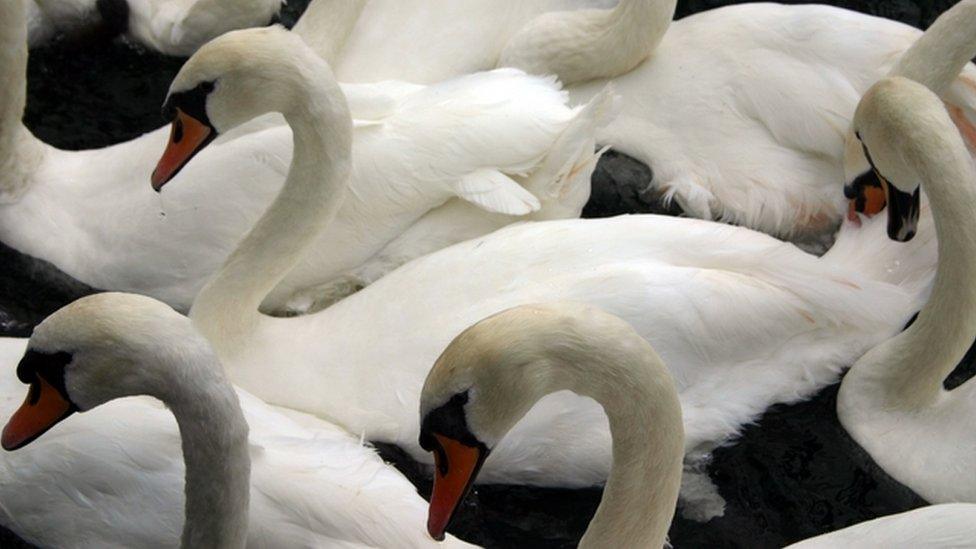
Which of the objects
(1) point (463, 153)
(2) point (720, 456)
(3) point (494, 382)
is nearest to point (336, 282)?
(1) point (463, 153)

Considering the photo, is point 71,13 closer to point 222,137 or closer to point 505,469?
point 222,137

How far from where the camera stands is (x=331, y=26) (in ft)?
21.2

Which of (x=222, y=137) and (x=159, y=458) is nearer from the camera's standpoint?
(x=159, y=458)

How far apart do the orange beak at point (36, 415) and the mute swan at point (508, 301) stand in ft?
3.43

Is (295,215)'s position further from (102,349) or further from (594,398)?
(594,398)

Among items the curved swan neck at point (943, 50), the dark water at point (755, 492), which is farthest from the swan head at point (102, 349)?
the curved swan neck at point (943, 50)

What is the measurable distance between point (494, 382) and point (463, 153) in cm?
172

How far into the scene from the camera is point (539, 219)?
588 centimetres

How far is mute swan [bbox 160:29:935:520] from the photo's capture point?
16.9ft

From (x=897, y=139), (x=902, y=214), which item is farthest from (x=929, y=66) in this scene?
(x=897, y=139)

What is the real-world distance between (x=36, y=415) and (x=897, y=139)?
103 inches

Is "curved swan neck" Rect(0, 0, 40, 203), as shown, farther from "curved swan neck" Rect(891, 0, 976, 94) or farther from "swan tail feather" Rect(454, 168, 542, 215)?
"curved swan neck" Rect(891, 0, 976, 94)

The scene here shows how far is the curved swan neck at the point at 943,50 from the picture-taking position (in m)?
5.78

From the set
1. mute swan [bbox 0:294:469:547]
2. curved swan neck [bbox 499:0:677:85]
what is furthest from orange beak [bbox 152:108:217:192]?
curved swan neck [bbox 499:0:677:85]
